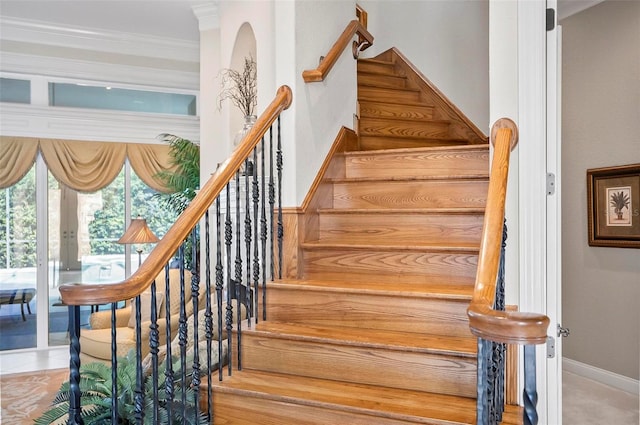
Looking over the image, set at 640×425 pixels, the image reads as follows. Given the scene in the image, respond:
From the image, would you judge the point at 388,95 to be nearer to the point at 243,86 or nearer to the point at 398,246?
the point at 243,86

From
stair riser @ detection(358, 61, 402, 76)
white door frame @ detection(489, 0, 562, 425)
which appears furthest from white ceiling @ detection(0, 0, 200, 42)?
white door frame @ detection(489, 0, 562, 425)

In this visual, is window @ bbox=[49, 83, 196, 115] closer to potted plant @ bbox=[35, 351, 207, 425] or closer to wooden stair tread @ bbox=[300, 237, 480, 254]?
wooden stair tread @ bbox=[300, 237, 480, 254]

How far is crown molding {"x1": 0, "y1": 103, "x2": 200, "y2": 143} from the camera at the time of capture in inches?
212

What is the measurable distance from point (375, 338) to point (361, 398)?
288 mm

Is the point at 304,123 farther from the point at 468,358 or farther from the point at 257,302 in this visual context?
the point at 468,358

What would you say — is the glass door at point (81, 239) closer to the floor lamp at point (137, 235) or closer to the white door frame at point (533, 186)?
the floor lamp at point (137, 235)

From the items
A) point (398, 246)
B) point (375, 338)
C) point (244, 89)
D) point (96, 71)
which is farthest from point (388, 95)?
point (96, 71)

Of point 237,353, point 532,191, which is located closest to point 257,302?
point 237,353

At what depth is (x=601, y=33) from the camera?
4223 mm

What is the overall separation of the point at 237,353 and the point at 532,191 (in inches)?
60.2

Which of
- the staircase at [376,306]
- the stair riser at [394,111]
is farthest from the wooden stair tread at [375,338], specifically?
the stair riser at [394,111]

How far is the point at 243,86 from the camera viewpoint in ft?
14.2

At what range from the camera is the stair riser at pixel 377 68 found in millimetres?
4488

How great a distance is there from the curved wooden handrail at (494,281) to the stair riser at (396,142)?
1521 millimetres
